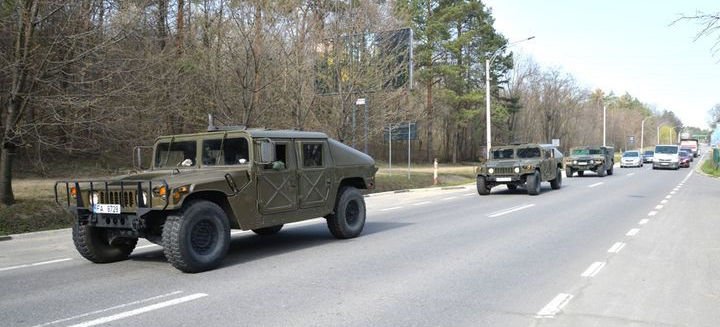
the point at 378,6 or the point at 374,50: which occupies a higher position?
the point at 378,6

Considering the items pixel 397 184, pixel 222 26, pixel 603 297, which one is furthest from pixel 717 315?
pixel 397 184

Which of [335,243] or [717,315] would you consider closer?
[717,315]

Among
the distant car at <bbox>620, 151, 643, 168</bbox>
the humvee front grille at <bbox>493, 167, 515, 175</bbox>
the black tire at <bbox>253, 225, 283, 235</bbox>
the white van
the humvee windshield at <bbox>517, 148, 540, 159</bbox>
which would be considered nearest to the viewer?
the black tire at <bbox>253, 225, 283, 235</bbox>

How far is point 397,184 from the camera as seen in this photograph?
25062mm

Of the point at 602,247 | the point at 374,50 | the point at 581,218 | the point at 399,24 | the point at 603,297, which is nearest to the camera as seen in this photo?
the point at 603,297

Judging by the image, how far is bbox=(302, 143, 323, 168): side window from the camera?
9.34 meters

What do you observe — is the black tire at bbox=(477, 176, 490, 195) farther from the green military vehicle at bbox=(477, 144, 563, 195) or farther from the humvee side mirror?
the humvee side mirror

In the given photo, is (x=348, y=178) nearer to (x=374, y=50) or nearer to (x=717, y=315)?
(x=717, y=315)

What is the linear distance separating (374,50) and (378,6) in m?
3.78

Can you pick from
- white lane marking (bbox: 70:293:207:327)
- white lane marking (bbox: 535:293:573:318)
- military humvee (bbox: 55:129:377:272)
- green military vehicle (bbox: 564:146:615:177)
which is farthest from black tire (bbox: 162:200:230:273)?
green military vehicle (bbox: 564:146:615:177)

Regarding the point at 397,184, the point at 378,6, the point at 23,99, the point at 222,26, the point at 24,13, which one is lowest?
the point at 397,184

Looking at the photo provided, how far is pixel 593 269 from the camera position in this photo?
7484 mm

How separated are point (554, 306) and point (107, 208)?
5.56m

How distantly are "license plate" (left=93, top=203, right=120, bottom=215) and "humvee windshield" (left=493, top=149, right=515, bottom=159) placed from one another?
52.4 ft
